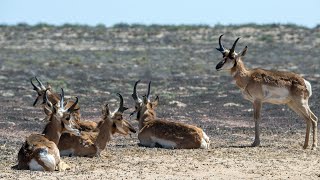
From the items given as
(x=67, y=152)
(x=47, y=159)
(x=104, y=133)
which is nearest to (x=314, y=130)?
(x=104, y=133)

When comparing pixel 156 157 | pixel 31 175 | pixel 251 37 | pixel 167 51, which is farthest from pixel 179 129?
pixel 251 37

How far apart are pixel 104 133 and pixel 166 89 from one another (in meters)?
16.3

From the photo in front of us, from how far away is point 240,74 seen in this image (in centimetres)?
1841

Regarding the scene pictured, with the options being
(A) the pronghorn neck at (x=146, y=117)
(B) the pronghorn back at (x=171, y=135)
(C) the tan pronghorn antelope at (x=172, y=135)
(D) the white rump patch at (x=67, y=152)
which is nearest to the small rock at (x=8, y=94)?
A: (A) the pronghorn neck at (x=146, y=117)

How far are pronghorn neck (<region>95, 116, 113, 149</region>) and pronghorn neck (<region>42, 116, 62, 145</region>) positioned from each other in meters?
1.02

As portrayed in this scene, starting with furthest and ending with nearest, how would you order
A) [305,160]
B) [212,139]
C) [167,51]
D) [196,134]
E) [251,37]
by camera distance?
[251,37] → [167,51] → [212,139] → [196,134] → [305,160]

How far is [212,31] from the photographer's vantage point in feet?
236

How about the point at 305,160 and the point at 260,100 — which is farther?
the point at 260,100

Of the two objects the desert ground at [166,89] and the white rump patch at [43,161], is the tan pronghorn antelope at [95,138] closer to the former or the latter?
the desert ground at [166,89]

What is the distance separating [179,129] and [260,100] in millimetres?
1836

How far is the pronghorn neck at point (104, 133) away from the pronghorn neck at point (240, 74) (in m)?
3.16

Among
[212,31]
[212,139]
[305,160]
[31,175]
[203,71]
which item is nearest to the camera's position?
[31,175]

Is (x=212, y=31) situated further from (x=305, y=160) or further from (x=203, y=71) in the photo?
(x=305, y=160)

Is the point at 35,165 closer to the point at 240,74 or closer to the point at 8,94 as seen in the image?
the point at 240,74
